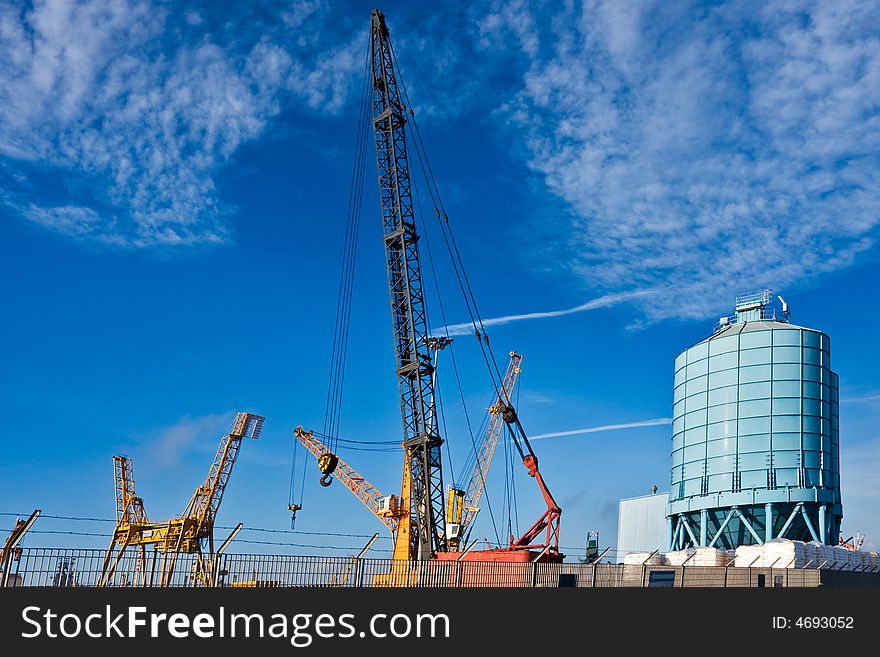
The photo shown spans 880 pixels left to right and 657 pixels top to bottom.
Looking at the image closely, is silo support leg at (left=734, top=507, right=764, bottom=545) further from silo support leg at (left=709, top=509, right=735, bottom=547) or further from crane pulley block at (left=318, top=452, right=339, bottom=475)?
crane pulley block at (left=318, top=452, right=339, bottom=475)

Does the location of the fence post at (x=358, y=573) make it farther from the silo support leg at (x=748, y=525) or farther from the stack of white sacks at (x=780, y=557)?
the silo support leg at (x=748, y=525)

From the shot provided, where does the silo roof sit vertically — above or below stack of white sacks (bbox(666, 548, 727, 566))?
above

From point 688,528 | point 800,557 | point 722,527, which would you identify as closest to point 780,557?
point 800,557

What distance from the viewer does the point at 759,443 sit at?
70312mm

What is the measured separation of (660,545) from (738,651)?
7083 cm

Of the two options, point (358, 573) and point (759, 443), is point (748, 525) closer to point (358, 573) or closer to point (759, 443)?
point (759, 443)

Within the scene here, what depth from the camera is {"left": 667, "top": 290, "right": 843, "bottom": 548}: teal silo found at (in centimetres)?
6862

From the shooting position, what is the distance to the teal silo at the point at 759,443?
225 ft

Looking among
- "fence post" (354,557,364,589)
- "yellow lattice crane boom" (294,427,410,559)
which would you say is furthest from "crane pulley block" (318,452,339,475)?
"fence post" (354,557,364,589)

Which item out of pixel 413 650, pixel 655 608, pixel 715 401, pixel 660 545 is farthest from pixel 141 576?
pixel 660 545

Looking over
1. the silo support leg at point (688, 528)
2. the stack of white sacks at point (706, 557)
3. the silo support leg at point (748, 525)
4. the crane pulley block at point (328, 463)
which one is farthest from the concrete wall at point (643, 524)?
the crane pulley block at point (328, 463)

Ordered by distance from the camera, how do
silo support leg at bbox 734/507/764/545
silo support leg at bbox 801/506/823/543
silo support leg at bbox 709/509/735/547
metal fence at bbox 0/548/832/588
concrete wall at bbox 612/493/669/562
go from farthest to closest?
concrete wall at bbox 612/493/669/562 < silo support leg at bbox 709/509/735/547 < silo support leg at bbox 734/507/764/545 < silo support leg at bbox 801/506/823/543 < metal fence at bbox 0/548/832/588

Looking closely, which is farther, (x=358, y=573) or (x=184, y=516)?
(x=184, y=516)

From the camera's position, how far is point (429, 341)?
2648 inches
